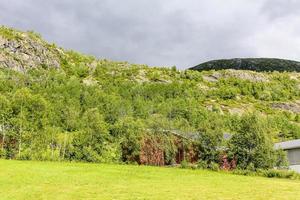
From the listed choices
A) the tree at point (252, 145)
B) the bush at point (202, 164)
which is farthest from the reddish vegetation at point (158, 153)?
the tree at point (252, 145)

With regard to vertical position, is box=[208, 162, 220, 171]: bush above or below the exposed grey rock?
below

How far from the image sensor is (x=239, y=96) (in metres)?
194

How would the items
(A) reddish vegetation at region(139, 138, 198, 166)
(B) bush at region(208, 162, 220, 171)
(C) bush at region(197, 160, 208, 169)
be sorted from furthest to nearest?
1. (A) reddish vegetation at region(139, 138, 198, 166)
2. (C) bush at region(197, 160, 208, 169)
3. (B) bush at region(208, 162, 220, 171)

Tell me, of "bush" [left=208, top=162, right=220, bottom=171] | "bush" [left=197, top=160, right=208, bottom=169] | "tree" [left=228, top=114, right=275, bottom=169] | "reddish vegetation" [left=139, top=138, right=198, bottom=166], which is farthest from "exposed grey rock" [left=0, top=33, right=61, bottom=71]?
"tree" [left=228, top=114, right=275, bottom=169]

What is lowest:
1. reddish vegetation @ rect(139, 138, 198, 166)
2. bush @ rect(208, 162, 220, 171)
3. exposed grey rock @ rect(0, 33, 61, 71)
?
bush @ rect(208, 162, 220, 171)

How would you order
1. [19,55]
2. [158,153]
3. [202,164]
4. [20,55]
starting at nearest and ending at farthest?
[202,164]
[158,153]
[19,55]
[20,55]

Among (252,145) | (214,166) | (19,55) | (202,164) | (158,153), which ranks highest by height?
(19,55)

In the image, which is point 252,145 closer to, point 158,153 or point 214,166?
point 214,166

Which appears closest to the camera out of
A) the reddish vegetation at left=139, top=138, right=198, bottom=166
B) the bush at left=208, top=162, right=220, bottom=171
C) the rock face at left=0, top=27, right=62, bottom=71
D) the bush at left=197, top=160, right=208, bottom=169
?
the bush at left=208, top=162, right=220, bottom=171

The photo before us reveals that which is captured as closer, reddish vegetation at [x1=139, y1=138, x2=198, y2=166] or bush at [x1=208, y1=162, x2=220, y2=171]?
bush at [x1=208, y1=162, x2=220, y2=171]

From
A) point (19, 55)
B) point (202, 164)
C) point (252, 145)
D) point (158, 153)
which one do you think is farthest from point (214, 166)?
point (19, 55)

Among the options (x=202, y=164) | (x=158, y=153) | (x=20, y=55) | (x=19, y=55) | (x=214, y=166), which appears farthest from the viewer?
(x=20, y=55)

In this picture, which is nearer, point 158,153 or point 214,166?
point 214,166

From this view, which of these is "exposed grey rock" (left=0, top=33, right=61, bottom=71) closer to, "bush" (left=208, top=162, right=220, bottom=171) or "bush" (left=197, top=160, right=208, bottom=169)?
"bush" (left=197, top=160, right=208, bottom=169)
